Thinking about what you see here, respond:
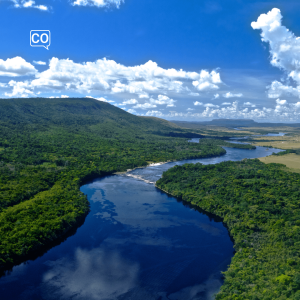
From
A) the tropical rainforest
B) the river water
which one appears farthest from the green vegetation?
the tropical rainforest

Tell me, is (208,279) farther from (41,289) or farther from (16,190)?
(16,190)

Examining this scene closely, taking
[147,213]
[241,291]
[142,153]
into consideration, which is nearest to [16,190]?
[147,213]

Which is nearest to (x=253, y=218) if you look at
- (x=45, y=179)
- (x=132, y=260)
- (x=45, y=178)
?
(x=132, y=260)

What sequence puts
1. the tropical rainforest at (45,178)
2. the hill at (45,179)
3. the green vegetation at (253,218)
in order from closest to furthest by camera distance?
1. the green vegetation at (253,218)
2. the hill at (45,179)
3. the tropical rainforest at (45,178)

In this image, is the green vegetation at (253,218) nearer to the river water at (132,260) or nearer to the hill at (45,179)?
the river water at (132,260)

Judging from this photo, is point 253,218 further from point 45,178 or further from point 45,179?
point 45,178

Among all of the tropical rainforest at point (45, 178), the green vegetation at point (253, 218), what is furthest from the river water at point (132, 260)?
the green vegetation at point (253, 218)
